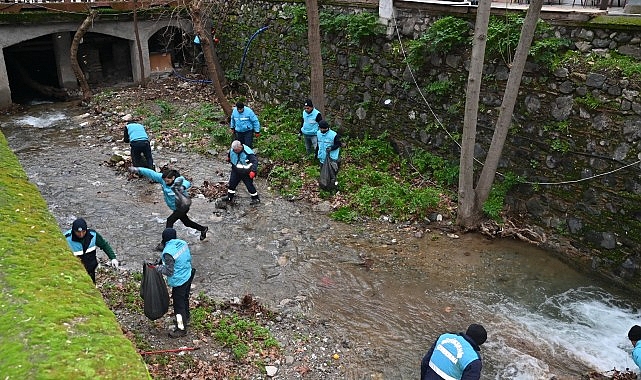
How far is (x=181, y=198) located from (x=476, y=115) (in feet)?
16.3

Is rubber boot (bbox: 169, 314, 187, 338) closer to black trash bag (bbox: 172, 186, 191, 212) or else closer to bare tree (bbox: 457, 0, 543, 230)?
black trash bag (bbox: 172, 186, 191, 212)

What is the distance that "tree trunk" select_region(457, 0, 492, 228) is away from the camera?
8297 millimetres

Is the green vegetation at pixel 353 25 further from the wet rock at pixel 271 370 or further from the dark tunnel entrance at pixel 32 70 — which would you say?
the dark tunnel entrance at pixel 32 70

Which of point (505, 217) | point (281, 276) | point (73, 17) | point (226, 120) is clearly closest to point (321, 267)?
point (281, 276)

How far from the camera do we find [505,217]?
31.5ft

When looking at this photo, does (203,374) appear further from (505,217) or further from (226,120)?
(226,120)

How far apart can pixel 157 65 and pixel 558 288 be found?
16.9 meters

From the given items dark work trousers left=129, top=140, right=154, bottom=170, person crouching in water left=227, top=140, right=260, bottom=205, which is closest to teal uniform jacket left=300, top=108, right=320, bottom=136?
person crouching in water left=227, top=140, right=260, bottom=205

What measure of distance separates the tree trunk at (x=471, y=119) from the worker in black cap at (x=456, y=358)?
4.66 meters

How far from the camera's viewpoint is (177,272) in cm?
633

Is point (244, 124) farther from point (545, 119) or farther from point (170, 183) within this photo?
point (545, 119)

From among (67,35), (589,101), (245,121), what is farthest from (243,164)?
(67,35)

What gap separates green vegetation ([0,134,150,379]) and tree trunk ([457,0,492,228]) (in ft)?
20.9

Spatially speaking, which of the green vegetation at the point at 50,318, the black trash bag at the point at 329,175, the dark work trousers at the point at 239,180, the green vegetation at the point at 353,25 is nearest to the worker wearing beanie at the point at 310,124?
the black trash bag at the point at 329,175
